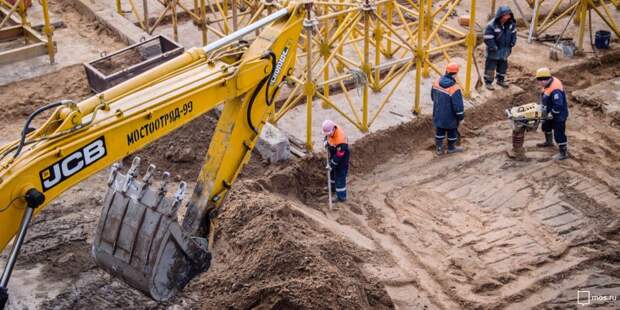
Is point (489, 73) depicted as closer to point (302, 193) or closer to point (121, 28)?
point (302, 193)

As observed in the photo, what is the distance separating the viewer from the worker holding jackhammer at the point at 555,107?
14.3 m

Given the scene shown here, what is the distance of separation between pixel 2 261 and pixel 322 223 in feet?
14.1

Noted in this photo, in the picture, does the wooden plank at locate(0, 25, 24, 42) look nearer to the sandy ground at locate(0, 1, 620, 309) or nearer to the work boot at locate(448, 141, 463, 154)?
the sandy ground at locate(0, 1, 620, 309)

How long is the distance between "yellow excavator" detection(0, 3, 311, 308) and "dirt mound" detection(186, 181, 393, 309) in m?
0.90

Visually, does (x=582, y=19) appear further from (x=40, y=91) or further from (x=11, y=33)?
(x=11, y=33)

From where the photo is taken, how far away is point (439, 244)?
1237 cm

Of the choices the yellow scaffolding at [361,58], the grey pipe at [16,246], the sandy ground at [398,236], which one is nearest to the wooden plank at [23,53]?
the sandy ground at [398,236]

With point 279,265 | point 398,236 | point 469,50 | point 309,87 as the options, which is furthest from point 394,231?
point 469,50

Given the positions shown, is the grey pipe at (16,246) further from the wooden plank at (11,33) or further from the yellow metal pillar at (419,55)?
the wooden plank at (11,33)

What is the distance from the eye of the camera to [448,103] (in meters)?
14.2

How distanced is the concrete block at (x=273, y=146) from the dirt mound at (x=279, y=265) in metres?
1.37

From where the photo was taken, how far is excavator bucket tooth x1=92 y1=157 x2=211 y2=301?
9500mm

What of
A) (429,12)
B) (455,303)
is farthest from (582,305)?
(429,12)

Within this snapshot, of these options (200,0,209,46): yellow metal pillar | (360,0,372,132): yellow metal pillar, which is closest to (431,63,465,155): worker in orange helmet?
(360,0,372,132): yellow metal pillar
